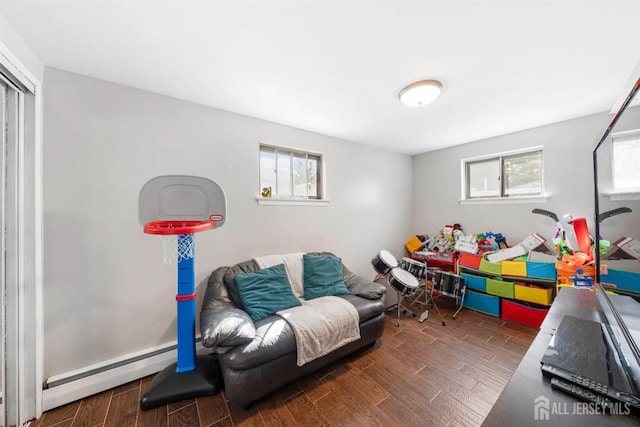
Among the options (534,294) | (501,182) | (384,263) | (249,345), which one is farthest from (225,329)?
(501,182)

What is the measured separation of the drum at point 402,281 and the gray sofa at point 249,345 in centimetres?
60

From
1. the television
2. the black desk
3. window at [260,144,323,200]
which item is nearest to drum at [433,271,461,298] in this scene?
the television

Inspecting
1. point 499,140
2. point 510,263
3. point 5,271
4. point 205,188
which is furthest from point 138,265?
point 499,140

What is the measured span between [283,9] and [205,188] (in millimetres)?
1301

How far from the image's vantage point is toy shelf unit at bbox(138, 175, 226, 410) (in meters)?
1.57

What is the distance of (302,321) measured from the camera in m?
1.78

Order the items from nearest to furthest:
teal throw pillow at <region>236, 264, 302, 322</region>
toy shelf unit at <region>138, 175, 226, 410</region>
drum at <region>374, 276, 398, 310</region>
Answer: toy shelf unit at <region>138, 175, 226, 410</region>
teal throw pillow at <region>236, 264, 302, 322</region>
drum at <region>374, 276, 398, 310</region>

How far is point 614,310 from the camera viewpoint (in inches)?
41.9

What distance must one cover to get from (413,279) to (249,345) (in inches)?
78.1

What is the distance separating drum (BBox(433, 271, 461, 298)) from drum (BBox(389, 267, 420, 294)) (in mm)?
653

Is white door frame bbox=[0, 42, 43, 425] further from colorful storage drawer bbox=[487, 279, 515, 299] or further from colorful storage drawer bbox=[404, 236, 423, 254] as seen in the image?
colorful storage drawer bbox=[487, 279, 515, 299]

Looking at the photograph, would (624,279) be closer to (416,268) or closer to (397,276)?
(397,276)

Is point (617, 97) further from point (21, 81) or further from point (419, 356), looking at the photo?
point (21, 81)

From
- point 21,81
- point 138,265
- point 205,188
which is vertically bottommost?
point 138,265
